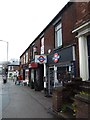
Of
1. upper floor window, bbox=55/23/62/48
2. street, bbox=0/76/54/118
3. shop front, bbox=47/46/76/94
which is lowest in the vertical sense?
street, bbox=0/76/54/118

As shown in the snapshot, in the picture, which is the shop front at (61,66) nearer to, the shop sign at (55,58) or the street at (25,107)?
the shop sign at (55,58)

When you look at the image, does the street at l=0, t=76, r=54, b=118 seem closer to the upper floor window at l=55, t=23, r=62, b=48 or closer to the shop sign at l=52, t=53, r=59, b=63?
the shop sign at l=52, t=53, r=59, b=63

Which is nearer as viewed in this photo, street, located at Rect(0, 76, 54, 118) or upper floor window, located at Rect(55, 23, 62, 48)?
street, located at Rect(0, 76, 54, 118)

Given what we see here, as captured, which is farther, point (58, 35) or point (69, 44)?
point (58, 35)

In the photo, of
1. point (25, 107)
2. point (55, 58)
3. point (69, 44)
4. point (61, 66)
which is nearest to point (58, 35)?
point (55, 58)

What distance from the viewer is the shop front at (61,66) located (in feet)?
42.0

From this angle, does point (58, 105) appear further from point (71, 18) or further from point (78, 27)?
point (71, 18)

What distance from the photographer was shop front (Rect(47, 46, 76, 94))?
12.8m

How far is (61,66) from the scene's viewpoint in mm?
15328

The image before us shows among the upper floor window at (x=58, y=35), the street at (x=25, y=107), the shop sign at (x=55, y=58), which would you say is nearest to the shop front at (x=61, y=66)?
the shop sign at (x=55, y=58)

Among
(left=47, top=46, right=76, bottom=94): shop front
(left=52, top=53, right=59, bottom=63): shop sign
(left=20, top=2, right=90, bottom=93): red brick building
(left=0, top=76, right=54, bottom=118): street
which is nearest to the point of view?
(left=0, top=76, right=54, bottom=118): street

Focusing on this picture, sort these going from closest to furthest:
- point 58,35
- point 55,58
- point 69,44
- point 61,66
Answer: point 69,44 < point 61,66 < point 55,58 < point 58,35

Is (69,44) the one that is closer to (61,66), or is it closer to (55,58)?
(61,66)

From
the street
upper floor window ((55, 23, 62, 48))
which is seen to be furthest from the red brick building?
the street
